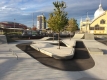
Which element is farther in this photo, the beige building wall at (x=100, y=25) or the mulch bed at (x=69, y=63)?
the beige building wall at (x=100, y=25)

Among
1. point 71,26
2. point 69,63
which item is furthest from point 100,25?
point 69,63

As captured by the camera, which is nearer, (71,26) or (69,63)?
(69,63)

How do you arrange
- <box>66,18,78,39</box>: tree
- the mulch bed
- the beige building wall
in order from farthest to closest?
the beige building wall → <box>66,18,78,39</box>: tree → the mulch bed

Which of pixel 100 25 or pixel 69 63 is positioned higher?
pixel 100 25

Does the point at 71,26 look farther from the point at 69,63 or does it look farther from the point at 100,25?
the point at 100,25

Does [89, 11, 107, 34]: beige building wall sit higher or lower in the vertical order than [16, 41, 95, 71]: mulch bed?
higher

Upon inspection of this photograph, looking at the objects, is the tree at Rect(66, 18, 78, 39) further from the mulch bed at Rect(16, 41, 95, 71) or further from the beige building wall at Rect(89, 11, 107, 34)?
the mulch bed at Rect(16, 41, 95, 71)

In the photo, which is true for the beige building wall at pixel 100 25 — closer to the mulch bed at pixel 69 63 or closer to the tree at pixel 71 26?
the tree at pixel 71 26

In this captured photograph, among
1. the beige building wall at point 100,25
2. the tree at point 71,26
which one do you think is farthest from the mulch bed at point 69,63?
the beige building wall at point 100,25

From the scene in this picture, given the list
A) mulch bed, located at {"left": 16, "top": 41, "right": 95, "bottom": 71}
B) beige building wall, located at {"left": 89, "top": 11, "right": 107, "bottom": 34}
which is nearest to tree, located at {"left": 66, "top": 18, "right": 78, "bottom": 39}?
beige building wall, located at {"left": 89, "top": 11, "right": 107, "bottom": 34}

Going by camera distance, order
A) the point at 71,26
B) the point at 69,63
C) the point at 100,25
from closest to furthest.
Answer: the point at 69,63 < the point at 71,26 < the point at 100,25

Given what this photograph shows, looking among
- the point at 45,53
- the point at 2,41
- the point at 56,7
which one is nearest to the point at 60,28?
the point at 56,7

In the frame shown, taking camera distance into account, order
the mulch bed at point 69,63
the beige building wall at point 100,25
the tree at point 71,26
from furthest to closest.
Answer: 1. the beige building wall at point 100,25
2. the tree at point 71,26
3. the mulch bed at point 69,63

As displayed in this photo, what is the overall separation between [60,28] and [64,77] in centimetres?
936
